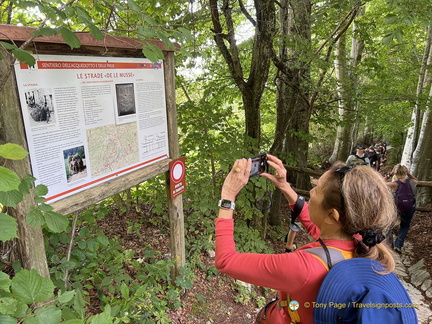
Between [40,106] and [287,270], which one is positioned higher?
[40,106]

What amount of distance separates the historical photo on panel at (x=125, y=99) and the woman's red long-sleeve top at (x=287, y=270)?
127 centimetres

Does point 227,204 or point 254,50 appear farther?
point 254,50

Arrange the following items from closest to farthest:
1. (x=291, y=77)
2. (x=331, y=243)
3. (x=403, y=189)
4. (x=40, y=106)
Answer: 1. (x=331, y=243)
2. (x=40, y=106)
3. (x=291, y=77)
4. (x=403, y=189)

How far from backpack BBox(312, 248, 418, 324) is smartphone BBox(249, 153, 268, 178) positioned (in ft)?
3.18

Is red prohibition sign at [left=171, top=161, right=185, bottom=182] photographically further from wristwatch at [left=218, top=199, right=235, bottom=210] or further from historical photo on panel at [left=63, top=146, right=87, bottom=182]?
wristwatch at [left=218, top=199, right=235, bottom=210]

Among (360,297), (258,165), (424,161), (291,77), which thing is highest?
(291,77)

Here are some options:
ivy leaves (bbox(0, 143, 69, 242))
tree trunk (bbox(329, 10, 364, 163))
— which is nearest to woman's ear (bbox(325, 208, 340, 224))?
ivy leaves (bbox(0, 143, 69, 242))

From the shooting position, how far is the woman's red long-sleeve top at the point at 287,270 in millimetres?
1363

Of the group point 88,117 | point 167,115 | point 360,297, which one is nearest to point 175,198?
point 167,115

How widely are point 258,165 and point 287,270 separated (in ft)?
3.16

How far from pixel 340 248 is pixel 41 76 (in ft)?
6.02

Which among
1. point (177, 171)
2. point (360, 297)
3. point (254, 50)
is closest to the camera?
point (360, 297)

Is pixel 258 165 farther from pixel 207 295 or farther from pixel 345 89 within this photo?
pixel 345 89

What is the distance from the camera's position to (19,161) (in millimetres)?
1544
